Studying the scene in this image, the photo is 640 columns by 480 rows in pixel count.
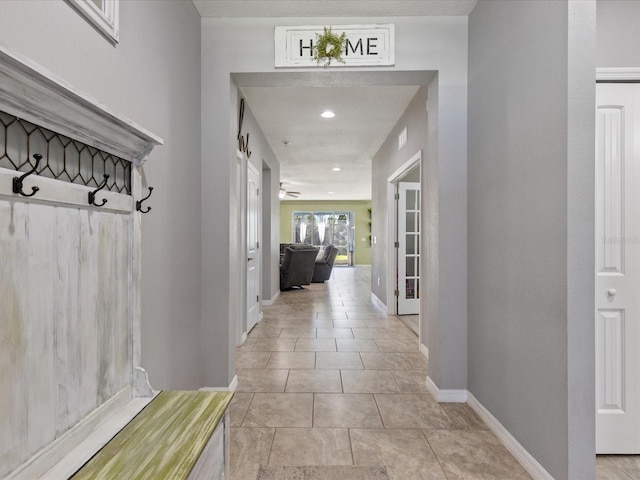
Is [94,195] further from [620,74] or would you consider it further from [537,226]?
[620,74]

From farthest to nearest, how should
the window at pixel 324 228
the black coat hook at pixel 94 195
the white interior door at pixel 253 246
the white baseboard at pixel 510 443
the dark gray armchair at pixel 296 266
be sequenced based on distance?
the window at pixel 324 228 → the dark gray armchair at pixel 296 266 → the white interior door at pixel 253 246 → the white baseboard at pixel 510 443 → the black coat hook at pixel 94 195

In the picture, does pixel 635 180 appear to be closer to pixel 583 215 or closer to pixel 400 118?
pixel 583 215

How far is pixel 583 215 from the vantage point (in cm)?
147

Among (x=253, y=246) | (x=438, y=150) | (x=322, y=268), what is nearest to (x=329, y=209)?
(x=322, y=268)

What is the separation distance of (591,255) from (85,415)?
1.93m

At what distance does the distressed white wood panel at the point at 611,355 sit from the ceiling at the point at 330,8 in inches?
82.2

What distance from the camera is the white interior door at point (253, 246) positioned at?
420 centimetres

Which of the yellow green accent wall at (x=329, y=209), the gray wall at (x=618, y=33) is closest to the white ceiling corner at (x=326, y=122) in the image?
the gray wall at (x=618, y=33)

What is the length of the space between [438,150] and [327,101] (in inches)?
69.6

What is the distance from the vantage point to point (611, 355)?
1768mm

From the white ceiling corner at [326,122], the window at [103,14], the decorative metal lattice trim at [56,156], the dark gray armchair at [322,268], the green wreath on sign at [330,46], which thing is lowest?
the dark gray armchair at [322,268]

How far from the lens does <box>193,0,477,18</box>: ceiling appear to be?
90.4 inches

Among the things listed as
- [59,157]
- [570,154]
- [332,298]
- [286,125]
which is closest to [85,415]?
[59,157]

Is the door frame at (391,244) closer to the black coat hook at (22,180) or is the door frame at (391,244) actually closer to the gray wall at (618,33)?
the gray wall at (618,33)
